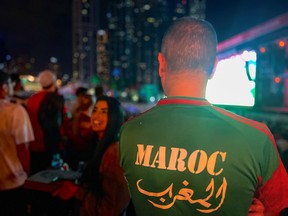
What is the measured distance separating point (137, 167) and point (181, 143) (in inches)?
9.1

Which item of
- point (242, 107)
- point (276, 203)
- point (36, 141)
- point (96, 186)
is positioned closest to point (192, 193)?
point (276, 203)

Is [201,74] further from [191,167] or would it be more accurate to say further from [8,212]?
[8,212]

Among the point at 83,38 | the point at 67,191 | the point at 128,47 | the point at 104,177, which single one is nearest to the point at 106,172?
the point at 104,177

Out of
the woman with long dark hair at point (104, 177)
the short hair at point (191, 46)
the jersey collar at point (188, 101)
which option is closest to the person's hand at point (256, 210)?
the jersey collar at point (188, 101)

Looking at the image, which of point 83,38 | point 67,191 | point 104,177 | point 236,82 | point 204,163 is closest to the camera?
point 204,163

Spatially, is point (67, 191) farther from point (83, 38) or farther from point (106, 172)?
point (83, 38)

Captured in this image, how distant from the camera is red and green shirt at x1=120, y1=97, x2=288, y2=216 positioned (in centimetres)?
111

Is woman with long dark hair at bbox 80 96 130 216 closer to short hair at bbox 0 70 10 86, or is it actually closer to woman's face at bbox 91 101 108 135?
woman's face at bbox 91 101 108 135

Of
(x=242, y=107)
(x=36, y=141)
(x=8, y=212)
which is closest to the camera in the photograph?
(x=8, y=212)

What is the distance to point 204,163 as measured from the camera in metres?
1.13

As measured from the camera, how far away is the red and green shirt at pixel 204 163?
1.11 metres

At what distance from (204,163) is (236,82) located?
5.34m

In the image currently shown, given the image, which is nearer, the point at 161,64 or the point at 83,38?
the point at 161,64

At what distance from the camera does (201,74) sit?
125cm
